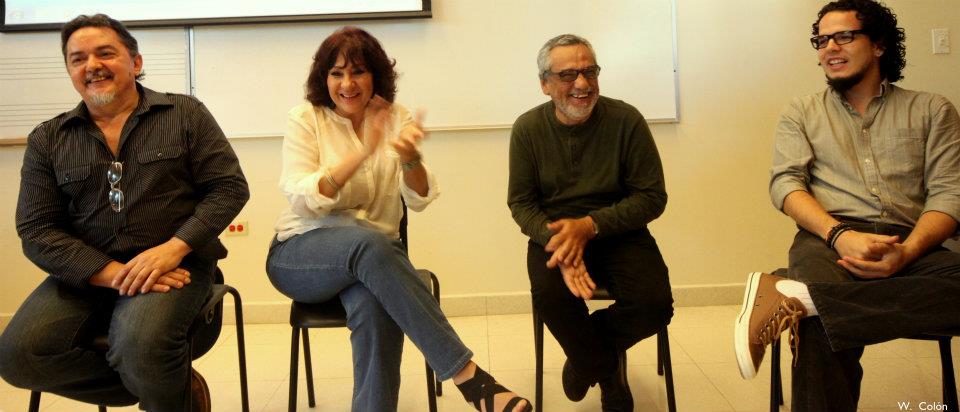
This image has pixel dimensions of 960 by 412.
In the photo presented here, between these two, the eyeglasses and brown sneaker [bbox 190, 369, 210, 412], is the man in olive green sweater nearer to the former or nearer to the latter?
brown sneaker [bbox 190, 369, 210, 412]

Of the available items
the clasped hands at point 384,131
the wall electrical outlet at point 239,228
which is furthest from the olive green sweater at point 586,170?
the wall electrical outlet at point 239,228

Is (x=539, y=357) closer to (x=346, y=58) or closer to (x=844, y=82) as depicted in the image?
(x=346, y=58)

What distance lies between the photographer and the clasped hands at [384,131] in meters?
1.67

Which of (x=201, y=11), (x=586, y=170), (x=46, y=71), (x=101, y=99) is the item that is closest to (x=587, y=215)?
(x=586, y=170)

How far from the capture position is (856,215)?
178cm

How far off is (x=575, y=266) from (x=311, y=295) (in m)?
0.74

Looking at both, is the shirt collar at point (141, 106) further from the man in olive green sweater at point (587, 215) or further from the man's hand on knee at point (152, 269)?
→ the man in olive green sweater at point (587, 215)

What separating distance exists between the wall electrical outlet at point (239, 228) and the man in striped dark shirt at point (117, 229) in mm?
1209

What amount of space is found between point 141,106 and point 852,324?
1907 millimetres

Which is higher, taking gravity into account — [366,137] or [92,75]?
[92,75]

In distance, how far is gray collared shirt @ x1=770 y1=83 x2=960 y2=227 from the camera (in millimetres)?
1742

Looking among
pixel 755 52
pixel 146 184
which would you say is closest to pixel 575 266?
pixel 146 184

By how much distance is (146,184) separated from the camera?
5.35 ft

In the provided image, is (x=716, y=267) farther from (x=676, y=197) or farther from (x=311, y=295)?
(x=311, y=295)
